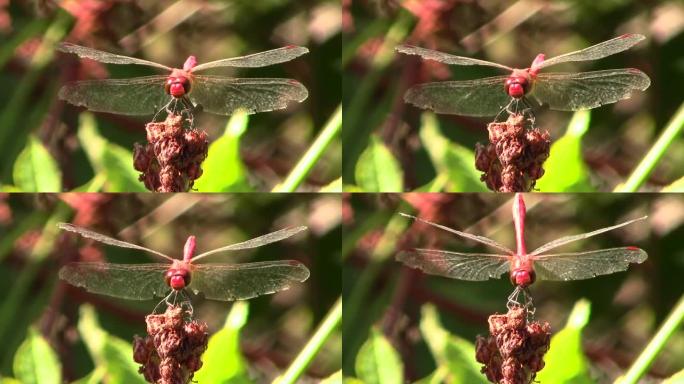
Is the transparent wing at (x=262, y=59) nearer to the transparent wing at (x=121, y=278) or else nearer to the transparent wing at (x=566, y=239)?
the transparent wing at (x=121, y=278)

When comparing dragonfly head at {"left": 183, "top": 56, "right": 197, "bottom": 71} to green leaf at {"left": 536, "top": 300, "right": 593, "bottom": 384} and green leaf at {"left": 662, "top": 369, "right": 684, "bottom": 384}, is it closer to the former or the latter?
green leaf at {"left": 536, "top": 300, "right": 593, "bottom": 384}

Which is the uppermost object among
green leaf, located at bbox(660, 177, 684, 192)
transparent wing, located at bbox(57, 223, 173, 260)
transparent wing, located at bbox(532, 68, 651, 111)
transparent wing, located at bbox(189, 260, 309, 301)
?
transparent wing, located at bbox(532, 68, 651, 111)

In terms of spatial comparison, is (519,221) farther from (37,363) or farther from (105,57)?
(37,363)

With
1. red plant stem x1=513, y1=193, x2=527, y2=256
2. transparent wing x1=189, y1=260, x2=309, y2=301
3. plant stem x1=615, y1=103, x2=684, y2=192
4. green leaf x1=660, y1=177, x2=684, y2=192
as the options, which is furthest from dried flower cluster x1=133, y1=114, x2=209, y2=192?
green leaf x1=660, y1=177, x2=684, y2=192

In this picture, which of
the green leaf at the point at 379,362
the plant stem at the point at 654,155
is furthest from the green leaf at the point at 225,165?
the plant stem at the point at 654,155

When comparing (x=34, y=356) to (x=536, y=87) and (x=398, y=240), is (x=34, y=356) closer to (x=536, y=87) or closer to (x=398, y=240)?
(x=398, y=240)

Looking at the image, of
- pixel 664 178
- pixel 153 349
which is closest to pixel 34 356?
pixel 153 349
